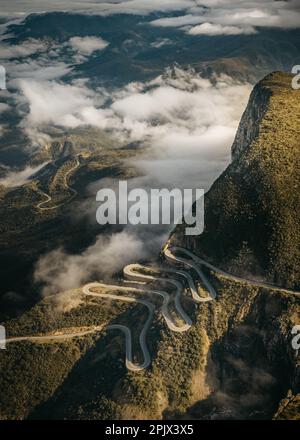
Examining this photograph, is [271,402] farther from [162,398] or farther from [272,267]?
[272,267]
